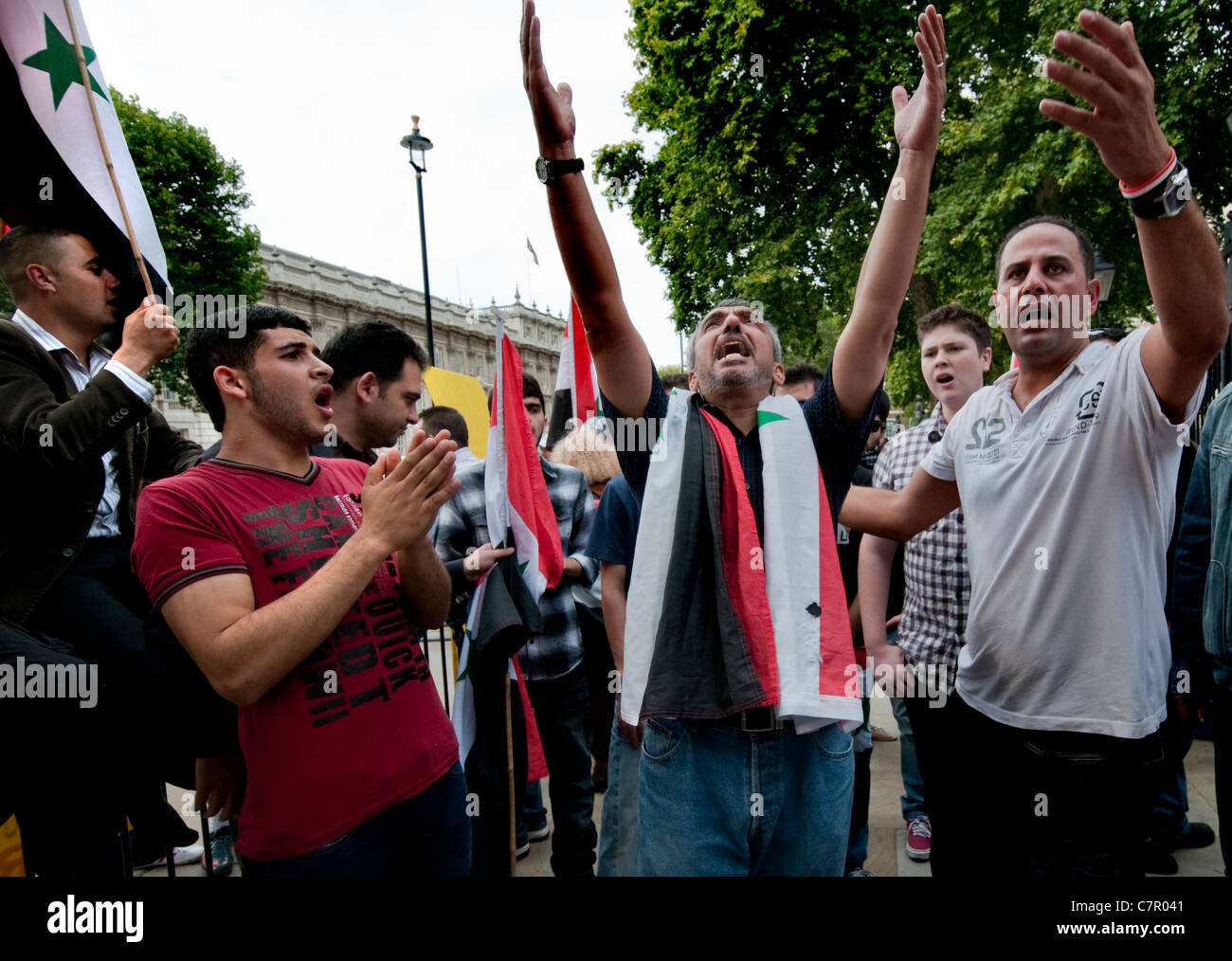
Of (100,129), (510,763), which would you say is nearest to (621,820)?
(510,763)

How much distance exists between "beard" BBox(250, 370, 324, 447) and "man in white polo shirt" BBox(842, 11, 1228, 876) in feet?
6.41

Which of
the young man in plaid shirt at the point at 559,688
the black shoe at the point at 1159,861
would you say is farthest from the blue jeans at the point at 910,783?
the young man in plaid shirt at the point at 559,688

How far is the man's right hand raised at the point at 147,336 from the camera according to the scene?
2104 millimetres

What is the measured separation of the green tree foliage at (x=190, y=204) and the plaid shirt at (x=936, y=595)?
74.0 feet

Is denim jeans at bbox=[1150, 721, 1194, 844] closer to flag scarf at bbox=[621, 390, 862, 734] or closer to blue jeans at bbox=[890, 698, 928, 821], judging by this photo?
blue jeans at bbox=[890, 698, 928, 821]

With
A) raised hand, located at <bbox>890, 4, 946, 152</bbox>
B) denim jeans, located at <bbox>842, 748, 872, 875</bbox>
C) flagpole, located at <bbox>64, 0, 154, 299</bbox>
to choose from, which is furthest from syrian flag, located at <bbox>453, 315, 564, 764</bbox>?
raised hand, located at <bbox>890, 4, 946, 152</bbox>

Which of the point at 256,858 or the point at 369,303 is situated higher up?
the point at 369,303

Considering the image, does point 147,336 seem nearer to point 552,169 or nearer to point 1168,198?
point 552,169

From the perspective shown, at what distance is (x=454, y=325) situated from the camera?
5028 cm

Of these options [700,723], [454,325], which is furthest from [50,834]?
[454,325]

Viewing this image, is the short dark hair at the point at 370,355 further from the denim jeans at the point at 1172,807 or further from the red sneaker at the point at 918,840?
the denim jeans at the point at 1172,807

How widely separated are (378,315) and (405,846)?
142 ft
